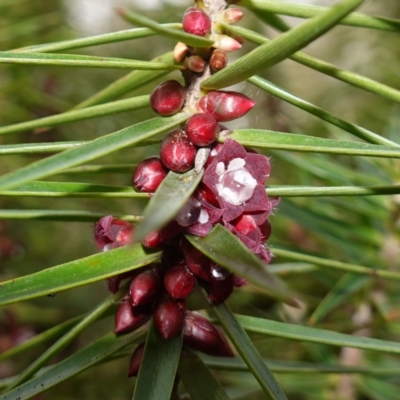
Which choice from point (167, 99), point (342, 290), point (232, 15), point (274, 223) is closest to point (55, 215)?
point (167, 99)

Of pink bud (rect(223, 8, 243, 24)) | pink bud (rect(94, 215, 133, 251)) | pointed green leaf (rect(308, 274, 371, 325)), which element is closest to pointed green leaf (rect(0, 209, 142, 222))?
pink bud (rect(94, 215, 133, 251))

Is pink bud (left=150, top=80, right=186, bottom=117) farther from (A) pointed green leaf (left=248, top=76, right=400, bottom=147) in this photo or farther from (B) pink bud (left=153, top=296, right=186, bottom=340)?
(B) pink bud (left=153, top=296, right=186, bottom=340)

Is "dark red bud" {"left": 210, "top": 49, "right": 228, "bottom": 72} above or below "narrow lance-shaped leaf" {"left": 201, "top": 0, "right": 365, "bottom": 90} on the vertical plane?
above

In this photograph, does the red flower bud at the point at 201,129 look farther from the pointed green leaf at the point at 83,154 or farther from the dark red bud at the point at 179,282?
the dark red bud at the point at 179,282

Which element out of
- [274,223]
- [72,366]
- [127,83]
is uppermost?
[274,223]

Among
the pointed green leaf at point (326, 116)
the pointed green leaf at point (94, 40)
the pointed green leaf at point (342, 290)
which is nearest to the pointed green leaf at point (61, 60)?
the pointed green leaf at point (94, 40)

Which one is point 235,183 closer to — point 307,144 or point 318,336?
point 307,144
